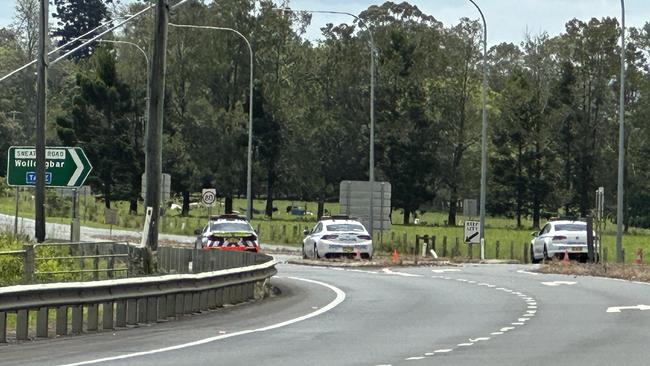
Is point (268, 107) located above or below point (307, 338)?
above

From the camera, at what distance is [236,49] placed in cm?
10631

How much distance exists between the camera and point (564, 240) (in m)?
46.4

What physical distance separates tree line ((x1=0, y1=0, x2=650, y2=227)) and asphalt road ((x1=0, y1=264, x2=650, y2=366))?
72958mm

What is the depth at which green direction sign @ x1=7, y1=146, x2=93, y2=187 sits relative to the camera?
32.0m

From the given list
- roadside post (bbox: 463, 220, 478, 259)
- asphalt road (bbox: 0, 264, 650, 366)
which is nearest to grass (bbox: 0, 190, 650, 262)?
roadside post (bbox: 463, 220, 478, 259)

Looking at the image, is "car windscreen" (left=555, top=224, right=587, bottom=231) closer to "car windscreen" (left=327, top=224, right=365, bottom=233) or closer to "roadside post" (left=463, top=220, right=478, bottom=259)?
"roadside post" (left=463, top=220, right=478, bottom=259)

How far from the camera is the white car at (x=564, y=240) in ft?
152

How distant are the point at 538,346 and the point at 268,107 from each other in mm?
90317

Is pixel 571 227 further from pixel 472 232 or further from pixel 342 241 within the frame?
pixel 342 241

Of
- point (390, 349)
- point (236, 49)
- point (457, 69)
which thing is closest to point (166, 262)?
point (390, 349)

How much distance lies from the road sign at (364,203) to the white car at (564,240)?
9.80m

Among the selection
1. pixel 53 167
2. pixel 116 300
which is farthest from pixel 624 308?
pixel 53 167

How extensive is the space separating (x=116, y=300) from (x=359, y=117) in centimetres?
9264

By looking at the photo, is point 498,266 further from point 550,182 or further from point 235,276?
point 550,182
